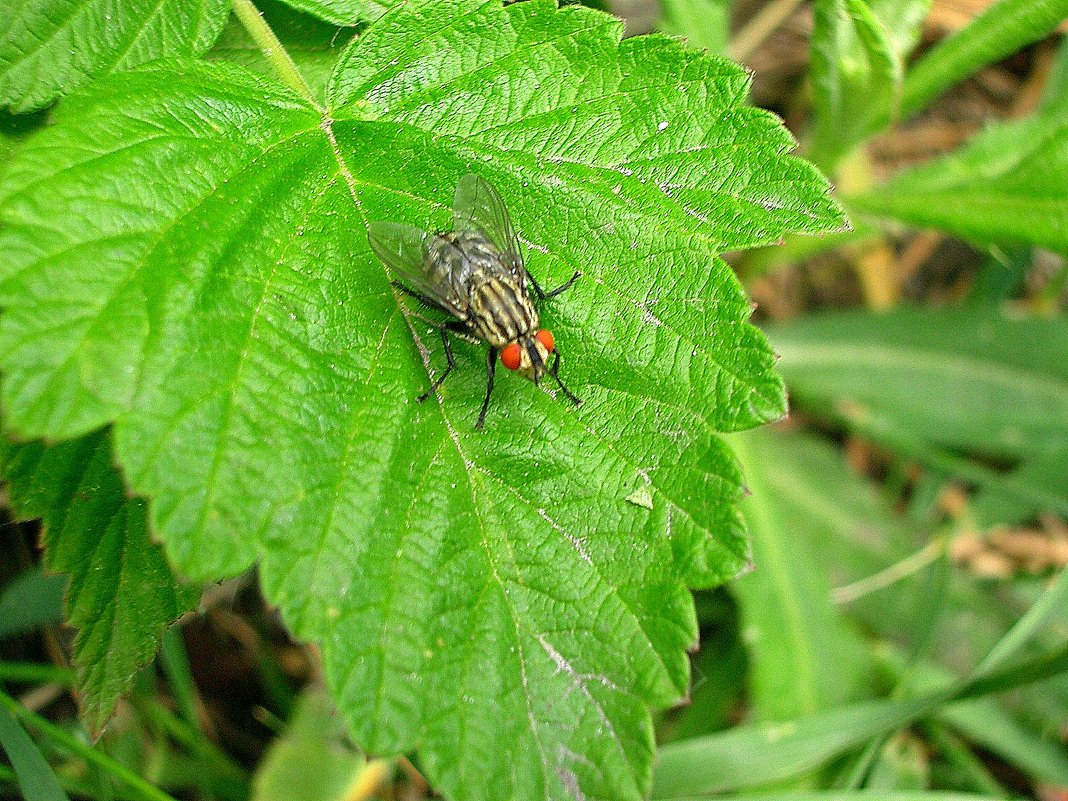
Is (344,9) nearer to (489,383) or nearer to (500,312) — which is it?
(500,312)

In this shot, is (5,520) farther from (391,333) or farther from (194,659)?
(391,333)

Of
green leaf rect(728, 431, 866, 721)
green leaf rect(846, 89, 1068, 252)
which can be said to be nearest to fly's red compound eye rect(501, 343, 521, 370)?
green leaf rect(728, 431, 866, 721)

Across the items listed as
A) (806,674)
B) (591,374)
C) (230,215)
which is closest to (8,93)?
(230,215)

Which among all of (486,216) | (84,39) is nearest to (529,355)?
(486,216)

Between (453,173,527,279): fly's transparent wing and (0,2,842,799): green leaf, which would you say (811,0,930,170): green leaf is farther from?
(453,173,527,279): fly's transparent wing

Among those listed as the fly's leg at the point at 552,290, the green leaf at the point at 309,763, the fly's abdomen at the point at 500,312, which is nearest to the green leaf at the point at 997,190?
the fly's leg at the point at 552,290

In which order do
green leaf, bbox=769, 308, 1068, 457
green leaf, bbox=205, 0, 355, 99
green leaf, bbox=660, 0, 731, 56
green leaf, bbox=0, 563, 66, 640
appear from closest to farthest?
green leaf, bbox=205, 0, 355, 99 → green leaf, bbox=0, 563, 66, 640 → green leaf, bbox=660, 0, 731, 56 → green leaf, bbox=769, 308, 1068, 457

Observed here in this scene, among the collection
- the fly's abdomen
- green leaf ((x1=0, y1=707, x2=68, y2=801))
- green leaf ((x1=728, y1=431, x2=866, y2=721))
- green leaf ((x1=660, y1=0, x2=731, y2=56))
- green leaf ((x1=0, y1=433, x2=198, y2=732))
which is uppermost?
green leaf ((x1=660, y1=0, x2=731, y2=56))
